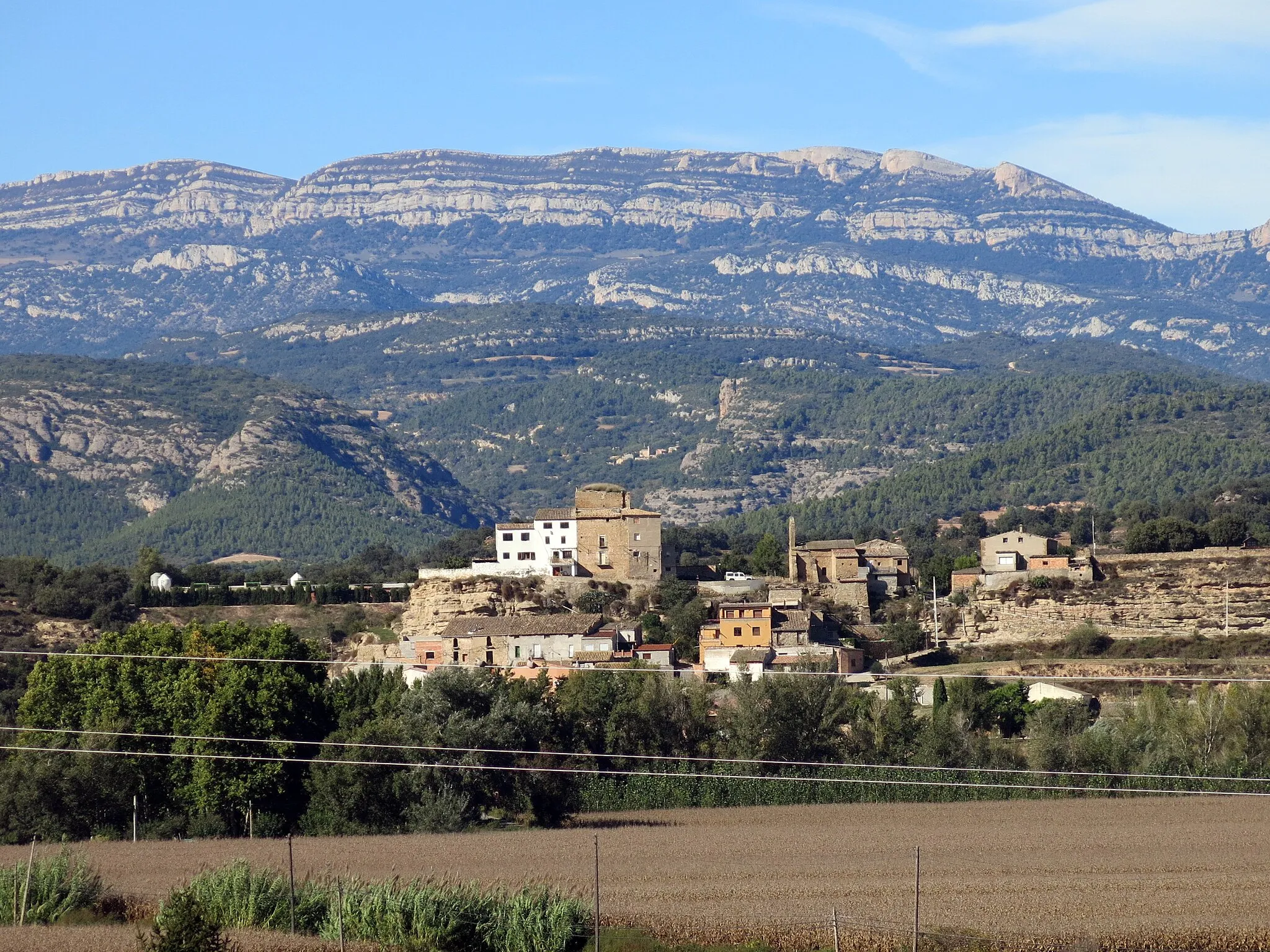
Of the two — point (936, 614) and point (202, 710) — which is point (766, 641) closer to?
point (936, 614)

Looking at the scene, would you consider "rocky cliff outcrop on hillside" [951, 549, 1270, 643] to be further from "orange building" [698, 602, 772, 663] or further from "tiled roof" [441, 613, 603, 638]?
"tiled roof" [441, 613, 603, 638]

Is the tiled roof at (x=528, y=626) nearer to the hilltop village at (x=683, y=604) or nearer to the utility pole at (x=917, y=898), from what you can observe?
the hilltop village at (x=683, y=604)

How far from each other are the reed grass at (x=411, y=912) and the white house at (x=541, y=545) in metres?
55.8

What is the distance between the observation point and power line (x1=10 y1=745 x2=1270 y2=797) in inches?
2275

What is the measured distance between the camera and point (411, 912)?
39906 mm

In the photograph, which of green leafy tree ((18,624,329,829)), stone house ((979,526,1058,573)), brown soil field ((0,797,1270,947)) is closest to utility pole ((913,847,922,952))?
brown soil field ((0,797,1270,947))

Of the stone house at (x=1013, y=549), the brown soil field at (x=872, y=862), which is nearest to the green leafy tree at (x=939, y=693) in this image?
the brown soil field at (x=872, y=862)

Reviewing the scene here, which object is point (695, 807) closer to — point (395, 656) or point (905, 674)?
point (905, 674)

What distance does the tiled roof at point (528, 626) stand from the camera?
8881 cm

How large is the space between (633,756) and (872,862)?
18132 millimetres

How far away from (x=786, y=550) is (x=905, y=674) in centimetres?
3440

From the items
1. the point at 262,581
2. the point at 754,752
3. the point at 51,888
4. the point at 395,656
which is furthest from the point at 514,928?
the point at 262,581

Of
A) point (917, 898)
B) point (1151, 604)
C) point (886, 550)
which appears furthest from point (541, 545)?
point (917, 898)

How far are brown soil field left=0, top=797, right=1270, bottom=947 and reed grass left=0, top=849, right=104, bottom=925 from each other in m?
1.38
